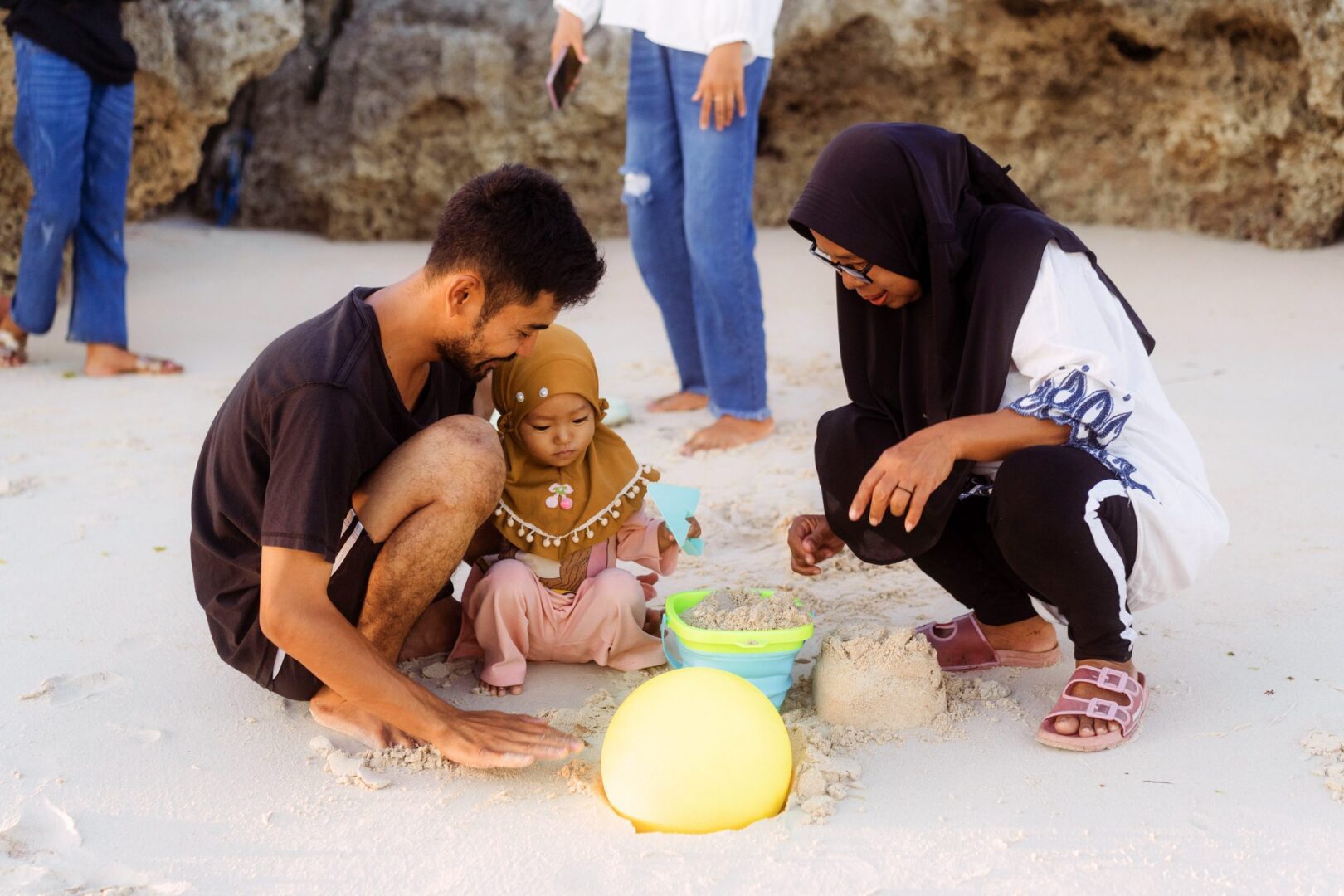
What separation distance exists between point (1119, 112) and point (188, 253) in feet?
18.6

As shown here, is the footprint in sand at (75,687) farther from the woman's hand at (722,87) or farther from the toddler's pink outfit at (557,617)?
the woman's hand at (722,87)

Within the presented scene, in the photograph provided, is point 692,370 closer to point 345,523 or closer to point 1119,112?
point 345,523

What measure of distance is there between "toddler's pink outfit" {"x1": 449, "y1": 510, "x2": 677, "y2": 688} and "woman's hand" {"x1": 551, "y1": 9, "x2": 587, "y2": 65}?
2.36 m

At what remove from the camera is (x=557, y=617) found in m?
2.71

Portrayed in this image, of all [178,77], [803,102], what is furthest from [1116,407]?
[803,102]

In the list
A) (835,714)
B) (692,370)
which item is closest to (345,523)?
(835,714)

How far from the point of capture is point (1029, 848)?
201 centimetres

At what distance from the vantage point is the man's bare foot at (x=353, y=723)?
2.38 m

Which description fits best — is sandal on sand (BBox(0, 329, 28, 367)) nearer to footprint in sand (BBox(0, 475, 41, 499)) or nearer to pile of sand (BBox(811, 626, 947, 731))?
footprint in sand (BBox(0, 475, 41, 499))

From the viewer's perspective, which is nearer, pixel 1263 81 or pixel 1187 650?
pixel 1187 650

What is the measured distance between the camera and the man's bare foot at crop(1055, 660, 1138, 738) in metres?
2.33

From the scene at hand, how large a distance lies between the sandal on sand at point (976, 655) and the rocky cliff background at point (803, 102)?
452cm

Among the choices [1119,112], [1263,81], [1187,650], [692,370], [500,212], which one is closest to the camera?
[500,212]

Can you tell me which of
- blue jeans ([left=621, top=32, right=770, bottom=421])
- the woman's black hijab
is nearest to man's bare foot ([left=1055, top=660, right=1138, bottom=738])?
the woman's black hijab
